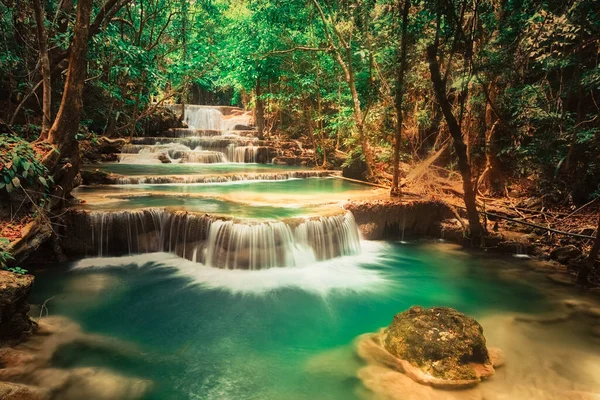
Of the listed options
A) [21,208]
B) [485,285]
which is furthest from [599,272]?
[21,208]

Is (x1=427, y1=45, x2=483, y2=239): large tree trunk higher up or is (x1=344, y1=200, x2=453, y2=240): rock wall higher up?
(x1=427, y1=45, x2=483, y2=239): large tree trunk

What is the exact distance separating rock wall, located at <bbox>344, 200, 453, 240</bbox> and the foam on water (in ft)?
4.79

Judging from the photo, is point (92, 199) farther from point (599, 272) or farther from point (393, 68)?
point (599, 272)

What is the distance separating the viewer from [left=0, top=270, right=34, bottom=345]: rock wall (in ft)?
12.6

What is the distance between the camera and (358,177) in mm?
13898

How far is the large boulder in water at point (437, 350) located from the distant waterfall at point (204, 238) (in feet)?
10.1

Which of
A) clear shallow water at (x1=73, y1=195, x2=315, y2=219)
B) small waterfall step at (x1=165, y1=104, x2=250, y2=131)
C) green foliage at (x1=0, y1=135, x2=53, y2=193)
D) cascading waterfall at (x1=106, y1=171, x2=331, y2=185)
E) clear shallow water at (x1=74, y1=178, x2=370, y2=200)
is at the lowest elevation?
clear shallow water at (x1=73, y1=195, x2=315, y2=219)

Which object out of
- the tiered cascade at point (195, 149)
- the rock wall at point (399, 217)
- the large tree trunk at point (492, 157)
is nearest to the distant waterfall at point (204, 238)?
the rock wall at point (399, 217)

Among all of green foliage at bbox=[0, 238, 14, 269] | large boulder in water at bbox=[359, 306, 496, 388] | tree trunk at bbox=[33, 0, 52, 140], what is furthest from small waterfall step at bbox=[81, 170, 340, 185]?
large boulder in water at bbox=[359, 306, 496, 388]

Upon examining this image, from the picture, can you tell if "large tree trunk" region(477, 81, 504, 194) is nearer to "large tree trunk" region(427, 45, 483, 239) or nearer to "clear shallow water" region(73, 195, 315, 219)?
"large tree trunk" region(427, 45, 483, 239)

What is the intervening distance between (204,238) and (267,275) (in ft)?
4.83

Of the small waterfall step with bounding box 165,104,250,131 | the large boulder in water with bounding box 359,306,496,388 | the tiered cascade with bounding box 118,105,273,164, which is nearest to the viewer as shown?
the large boulder in water with bounding box 359,306,496,388

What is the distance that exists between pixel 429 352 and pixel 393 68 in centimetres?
857

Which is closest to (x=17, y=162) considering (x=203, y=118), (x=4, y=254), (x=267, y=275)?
(x=4, y=254)
